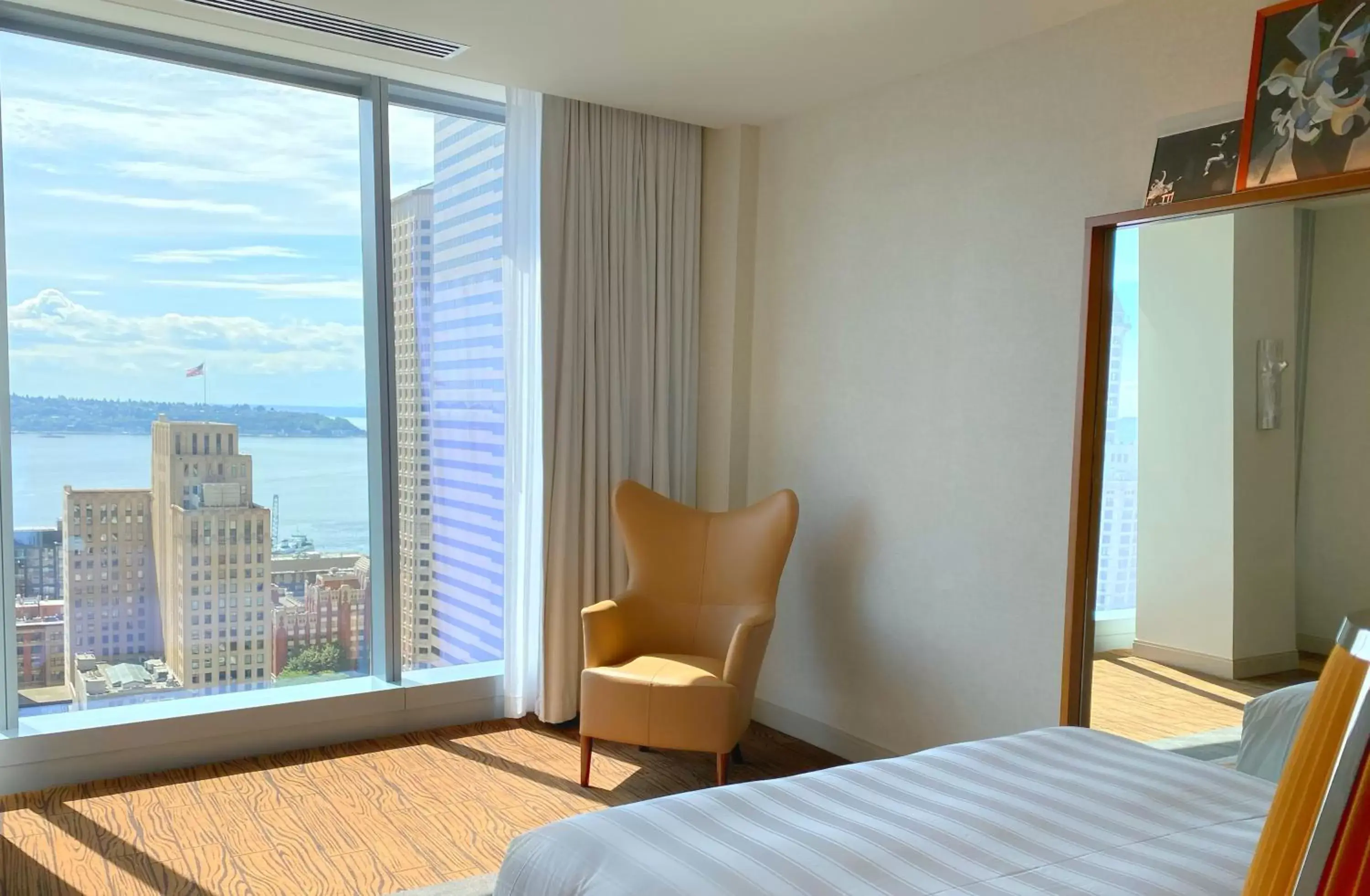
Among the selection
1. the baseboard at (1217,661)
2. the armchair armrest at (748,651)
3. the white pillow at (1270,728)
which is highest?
the baseboard at (1217,661)

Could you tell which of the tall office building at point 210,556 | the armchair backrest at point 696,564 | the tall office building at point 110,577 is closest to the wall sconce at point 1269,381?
the armchair backrest at point 696,564

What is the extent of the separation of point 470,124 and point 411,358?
1051mm

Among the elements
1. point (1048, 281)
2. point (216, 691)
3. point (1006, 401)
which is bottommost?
point (216, 691)

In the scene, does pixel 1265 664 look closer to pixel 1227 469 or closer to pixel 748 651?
pixel 1227 469

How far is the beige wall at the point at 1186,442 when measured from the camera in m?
2.58

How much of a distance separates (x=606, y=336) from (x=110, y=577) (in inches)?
82.4

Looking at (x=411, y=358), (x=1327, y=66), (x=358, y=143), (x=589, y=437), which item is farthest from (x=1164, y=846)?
(x=358, y=143)

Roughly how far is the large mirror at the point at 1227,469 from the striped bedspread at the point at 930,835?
0.45 metres

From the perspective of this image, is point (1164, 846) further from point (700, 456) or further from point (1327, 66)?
point (700, 456)

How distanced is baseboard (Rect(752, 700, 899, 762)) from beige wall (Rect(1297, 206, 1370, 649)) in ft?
5.99

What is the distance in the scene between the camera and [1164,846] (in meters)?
1.73

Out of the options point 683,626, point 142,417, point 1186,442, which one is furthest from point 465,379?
point 1186,442

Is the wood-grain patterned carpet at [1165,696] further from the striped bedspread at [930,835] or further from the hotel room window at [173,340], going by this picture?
the hotel room window at [173,340]

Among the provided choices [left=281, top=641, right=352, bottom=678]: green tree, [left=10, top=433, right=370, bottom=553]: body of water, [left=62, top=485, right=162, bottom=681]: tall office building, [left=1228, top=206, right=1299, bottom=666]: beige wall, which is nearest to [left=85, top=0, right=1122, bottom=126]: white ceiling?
[left=1228, top=206, right=1299, bottom=666]: beige wall
